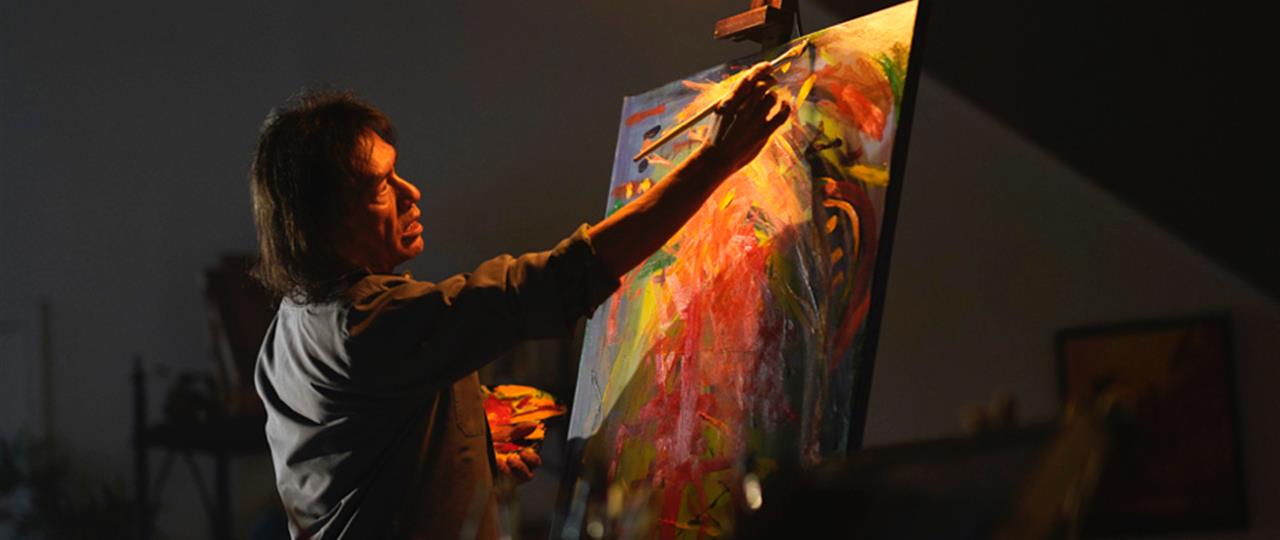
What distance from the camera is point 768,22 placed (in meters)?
2.08

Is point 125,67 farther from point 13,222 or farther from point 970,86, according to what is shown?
point 970,86

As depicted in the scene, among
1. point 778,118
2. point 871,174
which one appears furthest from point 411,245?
point 871,174

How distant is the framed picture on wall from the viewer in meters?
2.70

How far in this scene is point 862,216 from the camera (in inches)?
71.9

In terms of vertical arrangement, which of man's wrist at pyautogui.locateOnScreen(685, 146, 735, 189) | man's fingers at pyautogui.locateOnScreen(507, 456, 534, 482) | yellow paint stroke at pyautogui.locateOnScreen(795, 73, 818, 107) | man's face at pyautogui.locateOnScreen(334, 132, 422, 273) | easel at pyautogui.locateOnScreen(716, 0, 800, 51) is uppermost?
easel at pyautogui.locateOnScreen(716, 0, 800, 51)

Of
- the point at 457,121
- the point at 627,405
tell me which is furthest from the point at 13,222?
the point at 627,405

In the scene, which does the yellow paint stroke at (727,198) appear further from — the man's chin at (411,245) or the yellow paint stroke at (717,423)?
the man's chin at (411,245)

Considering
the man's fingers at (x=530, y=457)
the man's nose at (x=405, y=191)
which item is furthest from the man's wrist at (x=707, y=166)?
the man's fingers at (x=530, y=457)

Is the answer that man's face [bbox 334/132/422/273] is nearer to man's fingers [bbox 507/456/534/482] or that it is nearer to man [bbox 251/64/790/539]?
man [bbox 251/64/790/539]

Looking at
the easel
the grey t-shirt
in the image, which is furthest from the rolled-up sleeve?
the easel

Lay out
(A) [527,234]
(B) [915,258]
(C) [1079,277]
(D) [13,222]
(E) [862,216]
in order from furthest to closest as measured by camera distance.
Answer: (D) [13,222] → (A) [527,234] → (B) [915,258] → (C) [1079,277] → (E) [862,216]

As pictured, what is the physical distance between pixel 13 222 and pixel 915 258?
2575 millimetres

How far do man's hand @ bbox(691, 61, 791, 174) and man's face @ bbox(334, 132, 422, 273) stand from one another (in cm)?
51

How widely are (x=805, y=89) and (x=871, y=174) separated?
22 centimetres
